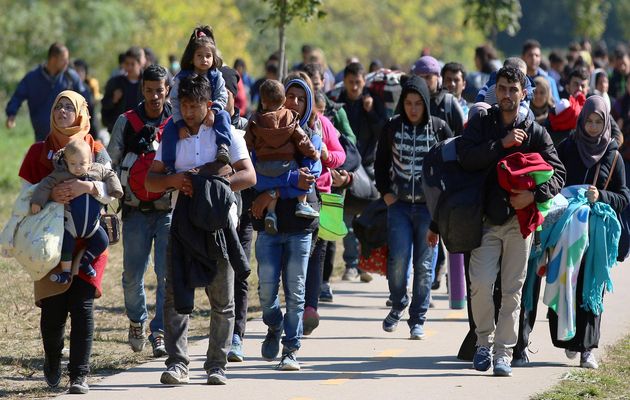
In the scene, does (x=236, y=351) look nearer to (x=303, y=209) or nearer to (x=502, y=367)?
(x=303, y=209)

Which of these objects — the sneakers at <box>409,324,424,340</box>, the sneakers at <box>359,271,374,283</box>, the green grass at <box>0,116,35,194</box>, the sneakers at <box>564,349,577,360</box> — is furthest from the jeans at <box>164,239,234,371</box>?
the green grass at <box>0,116,35,194</box>

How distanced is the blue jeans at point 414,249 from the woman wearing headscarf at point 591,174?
1196 millimetres

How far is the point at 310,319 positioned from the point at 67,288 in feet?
7.58

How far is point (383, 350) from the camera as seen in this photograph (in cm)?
962

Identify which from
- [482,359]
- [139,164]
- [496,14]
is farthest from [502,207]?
[496,14]

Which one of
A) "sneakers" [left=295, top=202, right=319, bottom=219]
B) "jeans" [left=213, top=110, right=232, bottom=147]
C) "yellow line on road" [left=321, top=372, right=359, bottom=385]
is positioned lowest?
"yellow line on road" [left=321, top=372, right=359, bottom=385]

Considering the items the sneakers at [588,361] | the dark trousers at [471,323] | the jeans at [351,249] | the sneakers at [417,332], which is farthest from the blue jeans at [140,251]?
the jeans at [351,249]

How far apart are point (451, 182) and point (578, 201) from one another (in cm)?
95

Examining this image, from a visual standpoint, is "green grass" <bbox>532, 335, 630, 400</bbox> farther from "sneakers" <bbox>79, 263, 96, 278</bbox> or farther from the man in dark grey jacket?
"sneakers" <bbox>79, 263, 96, 278</bbox>

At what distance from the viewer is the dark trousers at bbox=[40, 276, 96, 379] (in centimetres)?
802

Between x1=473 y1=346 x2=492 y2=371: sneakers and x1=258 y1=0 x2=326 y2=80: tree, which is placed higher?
x1=258 y1=0 x2=326 y2=80: tree

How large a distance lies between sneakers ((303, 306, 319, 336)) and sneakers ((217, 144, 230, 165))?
2034 mm

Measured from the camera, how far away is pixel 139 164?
9039 mm

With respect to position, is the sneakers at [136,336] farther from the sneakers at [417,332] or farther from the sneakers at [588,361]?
the sneakers at [588,361]
